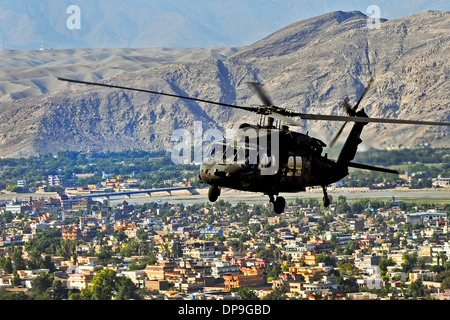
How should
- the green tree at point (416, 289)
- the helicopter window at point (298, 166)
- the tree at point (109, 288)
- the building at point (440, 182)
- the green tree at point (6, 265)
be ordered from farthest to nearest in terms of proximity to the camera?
1. the building at point (440, 182)
2. the green tree at point (6, 265)
3. the tree at point (109, 288)
4. the green tree at point (416, 289)
5. the helicopter window at point (298, 166)

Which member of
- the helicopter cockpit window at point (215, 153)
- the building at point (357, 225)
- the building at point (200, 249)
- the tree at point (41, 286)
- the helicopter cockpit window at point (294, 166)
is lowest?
the tree at point (41, 286)

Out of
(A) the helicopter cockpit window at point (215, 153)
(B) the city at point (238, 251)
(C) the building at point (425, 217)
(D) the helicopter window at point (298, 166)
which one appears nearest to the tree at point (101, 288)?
(B) the city at point (238, 251)

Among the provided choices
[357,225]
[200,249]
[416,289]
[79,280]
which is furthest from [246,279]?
[357,225]

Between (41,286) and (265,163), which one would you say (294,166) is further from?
(41,286)

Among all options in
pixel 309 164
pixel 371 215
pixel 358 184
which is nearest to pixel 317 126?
pixel 358 184

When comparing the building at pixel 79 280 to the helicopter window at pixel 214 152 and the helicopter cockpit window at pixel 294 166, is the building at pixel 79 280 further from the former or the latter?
the helicopter window at pixel 214 152

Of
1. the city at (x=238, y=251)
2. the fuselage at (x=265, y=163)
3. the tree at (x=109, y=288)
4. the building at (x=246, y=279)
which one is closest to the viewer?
the fuselage at (x=265, y=163)

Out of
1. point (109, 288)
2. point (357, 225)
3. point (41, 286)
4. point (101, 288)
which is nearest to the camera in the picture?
point (101, 288)

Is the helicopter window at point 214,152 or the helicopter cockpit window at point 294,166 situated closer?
the helicopter window at point 214,152

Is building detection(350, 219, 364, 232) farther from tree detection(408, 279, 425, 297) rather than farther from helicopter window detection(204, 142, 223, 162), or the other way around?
helicopter window detection(204, 142, 223, 162)
